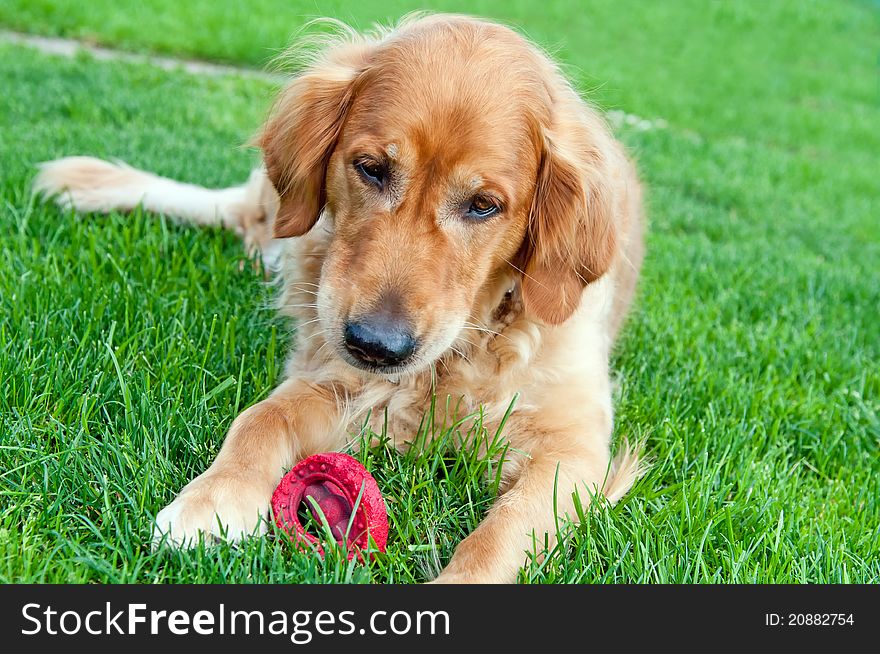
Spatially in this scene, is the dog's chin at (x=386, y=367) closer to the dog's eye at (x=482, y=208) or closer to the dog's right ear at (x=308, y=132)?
the dog's eye at (x=482, y=208)

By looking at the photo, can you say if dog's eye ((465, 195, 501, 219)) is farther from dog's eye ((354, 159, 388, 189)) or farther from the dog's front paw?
the dog's front paw

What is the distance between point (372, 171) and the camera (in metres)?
2.61

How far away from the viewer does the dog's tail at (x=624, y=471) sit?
2660 mm

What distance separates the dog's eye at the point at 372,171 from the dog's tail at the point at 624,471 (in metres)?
1.12

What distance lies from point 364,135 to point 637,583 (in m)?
1.46

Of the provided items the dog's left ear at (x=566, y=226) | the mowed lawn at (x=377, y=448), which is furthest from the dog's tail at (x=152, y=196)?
the dog's left ear at (x=566, y=226)

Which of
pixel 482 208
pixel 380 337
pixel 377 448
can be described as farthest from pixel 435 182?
pixel 377 448

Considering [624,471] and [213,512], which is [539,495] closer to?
[624,471]

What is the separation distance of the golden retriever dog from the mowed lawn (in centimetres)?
13

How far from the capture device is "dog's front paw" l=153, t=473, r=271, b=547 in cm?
212

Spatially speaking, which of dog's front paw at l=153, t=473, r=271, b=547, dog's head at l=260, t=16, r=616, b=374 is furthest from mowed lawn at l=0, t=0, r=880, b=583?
dog's head at l=260, t=16, r=616, b=374

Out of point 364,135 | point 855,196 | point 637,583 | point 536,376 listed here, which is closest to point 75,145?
point 364,135

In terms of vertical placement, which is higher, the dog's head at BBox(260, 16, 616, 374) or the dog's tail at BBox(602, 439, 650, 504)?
the dog's head at BBox(260, 16, 616, 374)

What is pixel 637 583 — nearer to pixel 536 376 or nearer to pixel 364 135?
pixel 536 376
